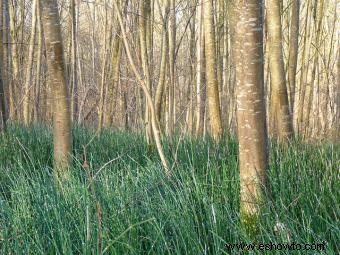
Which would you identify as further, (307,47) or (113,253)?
(307,47)

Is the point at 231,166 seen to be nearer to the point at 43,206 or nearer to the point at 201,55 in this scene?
the point at 43,206

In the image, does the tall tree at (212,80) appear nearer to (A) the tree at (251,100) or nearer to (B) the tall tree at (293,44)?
(B) the tall tree at (293,44)

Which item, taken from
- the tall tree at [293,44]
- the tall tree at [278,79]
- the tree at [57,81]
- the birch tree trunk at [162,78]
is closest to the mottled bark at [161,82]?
the birch tree trunk at [162,78]

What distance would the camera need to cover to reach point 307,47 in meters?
7.36

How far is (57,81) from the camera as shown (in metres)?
3.43

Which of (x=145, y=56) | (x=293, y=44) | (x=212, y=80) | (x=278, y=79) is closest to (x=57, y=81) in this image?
(x=145, y=56)

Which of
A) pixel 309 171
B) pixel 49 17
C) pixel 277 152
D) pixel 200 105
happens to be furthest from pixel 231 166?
pixel 200 105

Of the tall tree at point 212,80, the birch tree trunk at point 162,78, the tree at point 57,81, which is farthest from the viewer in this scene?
the birch tree trunk at point 162,78

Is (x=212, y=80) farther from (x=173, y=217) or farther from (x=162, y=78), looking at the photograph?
(x=173, y=217)

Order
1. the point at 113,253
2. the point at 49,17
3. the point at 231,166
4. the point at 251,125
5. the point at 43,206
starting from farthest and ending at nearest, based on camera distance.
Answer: the point at 49,17
the point at 231,166
the point at 43,206
the point at 251,125
the point at 113,253

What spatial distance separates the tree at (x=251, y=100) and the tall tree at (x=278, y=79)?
162 cm

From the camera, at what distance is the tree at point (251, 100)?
202 centimetres

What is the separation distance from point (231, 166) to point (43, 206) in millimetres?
1240

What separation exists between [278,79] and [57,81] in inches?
80.1
